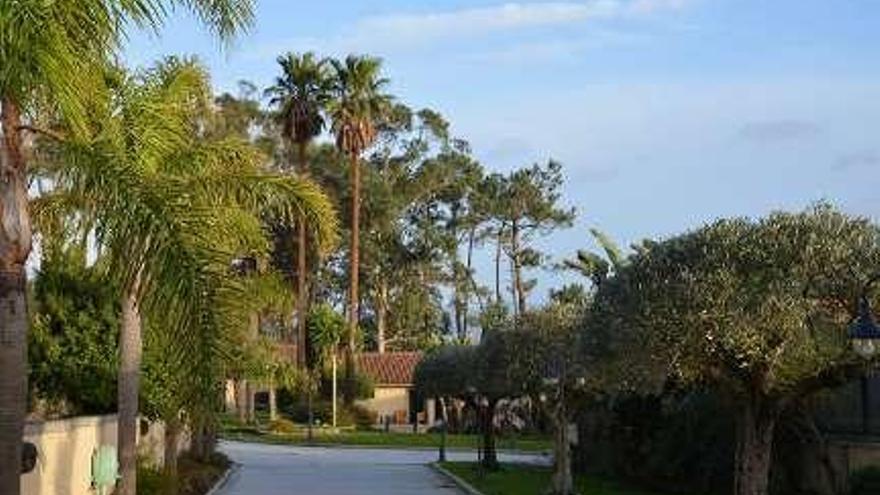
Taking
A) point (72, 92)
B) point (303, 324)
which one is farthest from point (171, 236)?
point (303, 324)

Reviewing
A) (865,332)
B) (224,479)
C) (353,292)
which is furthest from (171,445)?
(353,292)

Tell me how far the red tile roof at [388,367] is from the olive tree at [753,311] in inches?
2561

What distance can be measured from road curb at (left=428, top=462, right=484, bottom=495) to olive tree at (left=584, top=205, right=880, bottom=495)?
14.2 meters

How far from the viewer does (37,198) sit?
63.8 ft

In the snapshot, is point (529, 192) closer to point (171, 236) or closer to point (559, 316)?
point (559, 316)

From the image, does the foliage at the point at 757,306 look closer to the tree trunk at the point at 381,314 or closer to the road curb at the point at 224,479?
the road curb at the point at 224,479

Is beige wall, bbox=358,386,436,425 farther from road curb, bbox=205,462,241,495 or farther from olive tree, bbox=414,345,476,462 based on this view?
road curb, bbox=205,462,241,495

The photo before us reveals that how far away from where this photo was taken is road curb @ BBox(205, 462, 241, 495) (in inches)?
1250

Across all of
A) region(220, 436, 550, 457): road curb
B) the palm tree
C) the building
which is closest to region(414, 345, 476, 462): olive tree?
region(220, 436, 550, 457): road curb

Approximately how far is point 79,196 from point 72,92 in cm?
176

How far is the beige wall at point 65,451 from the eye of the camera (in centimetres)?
1981

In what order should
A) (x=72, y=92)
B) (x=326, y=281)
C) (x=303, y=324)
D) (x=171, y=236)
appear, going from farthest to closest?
(x=326, y=281) < (x=303, y=324) < (x=171, y=236) < (x=72, y=92)

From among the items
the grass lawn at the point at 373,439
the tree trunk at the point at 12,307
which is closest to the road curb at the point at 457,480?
the grass lawn at the point at 373,439

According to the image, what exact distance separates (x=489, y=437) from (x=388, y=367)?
158 feet
